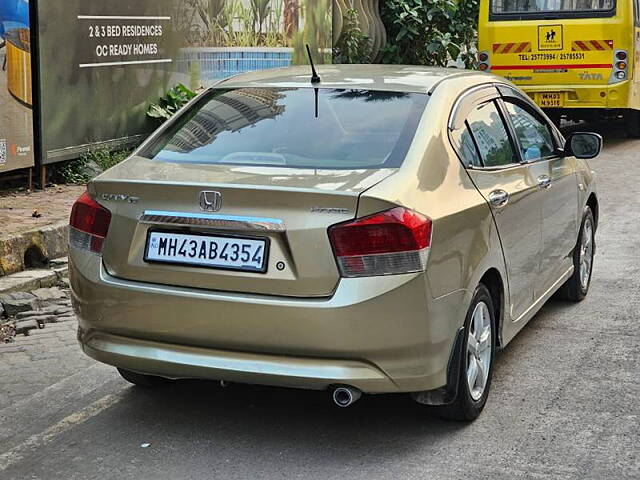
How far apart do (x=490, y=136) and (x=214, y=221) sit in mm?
1745

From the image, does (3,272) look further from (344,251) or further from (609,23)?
(609,23)

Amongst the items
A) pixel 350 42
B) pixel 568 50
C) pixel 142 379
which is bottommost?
pixel 142 379

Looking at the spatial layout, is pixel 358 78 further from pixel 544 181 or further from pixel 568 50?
pixel 568 50

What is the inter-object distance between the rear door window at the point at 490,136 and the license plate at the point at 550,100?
1058cm

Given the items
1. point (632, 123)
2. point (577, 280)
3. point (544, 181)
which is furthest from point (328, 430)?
point (632, 123)

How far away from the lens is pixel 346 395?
13.9ft

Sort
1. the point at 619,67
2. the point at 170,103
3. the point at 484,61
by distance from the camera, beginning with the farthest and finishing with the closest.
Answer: the point at 484,61 < the point at 619,67 < the point at 170,103

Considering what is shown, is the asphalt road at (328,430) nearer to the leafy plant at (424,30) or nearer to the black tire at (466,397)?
the black tire at (466,397)

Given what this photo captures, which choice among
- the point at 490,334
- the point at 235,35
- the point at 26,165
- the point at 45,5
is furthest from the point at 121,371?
the point at 235,35

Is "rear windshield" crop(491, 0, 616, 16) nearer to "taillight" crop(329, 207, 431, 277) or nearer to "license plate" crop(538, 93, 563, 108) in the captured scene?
"license plate" crop(538, 93, 563, 108)

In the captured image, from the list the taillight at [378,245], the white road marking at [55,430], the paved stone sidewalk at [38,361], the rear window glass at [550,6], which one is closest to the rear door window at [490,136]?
the taillight at [378,245]

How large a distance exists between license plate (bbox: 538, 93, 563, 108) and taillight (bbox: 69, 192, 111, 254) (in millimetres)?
12154

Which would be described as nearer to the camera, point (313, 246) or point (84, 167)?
point (313, 246)

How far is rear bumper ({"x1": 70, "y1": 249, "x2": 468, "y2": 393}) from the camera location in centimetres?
407
